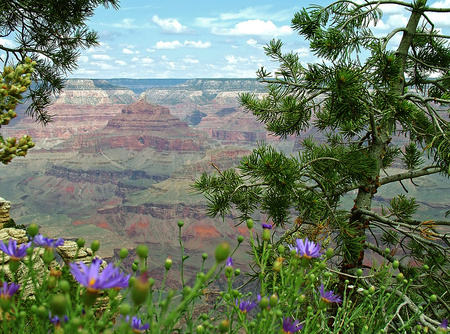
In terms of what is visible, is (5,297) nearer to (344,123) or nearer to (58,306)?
(58,306)

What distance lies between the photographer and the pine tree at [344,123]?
9.87 ft

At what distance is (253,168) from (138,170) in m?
136

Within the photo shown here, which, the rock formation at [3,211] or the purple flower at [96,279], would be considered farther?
the rock formation at [3,211]

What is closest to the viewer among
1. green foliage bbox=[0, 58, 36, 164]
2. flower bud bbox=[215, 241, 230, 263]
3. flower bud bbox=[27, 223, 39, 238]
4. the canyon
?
flower bud bbox=[215, 241, 230, 263]

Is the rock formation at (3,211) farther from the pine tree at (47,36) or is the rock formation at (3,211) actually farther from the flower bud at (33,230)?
the flower bud at (33,230)

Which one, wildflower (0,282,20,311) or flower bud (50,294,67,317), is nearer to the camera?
flower bud (50,294,67,317)

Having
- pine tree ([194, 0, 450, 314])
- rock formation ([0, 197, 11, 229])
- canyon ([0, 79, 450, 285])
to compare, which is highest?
pine tree ([194, 0, 450, 314])

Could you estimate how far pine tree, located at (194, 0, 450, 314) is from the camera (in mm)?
3010

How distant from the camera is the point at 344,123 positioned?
367cm

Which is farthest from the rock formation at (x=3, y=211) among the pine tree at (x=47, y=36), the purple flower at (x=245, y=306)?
the purple flower at (x=245, y=306)

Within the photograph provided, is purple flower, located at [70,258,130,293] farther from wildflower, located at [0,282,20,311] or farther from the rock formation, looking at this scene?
the rock formation

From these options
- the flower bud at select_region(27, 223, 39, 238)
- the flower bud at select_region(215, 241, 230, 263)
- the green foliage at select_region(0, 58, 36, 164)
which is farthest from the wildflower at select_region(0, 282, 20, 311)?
the green foliage at select_region(0, 58, 36, 164)

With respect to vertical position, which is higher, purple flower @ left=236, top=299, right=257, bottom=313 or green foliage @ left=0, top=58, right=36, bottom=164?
green foliage @ left=0, top=58, right=36, bottom=164

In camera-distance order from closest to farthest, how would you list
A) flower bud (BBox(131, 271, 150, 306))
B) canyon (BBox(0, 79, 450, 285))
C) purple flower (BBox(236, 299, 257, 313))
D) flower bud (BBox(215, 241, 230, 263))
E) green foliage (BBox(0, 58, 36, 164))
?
flower bud (BBox(131, 271, 150, 306)) → flower bud (BBox(215, 241, 230, 263)) → purple flower (BBox(236, 299, 257, 313)) → green foliage (BBox(0, 58, 36, 164)) → canyon (BBox(0, 79, 450, 285))
